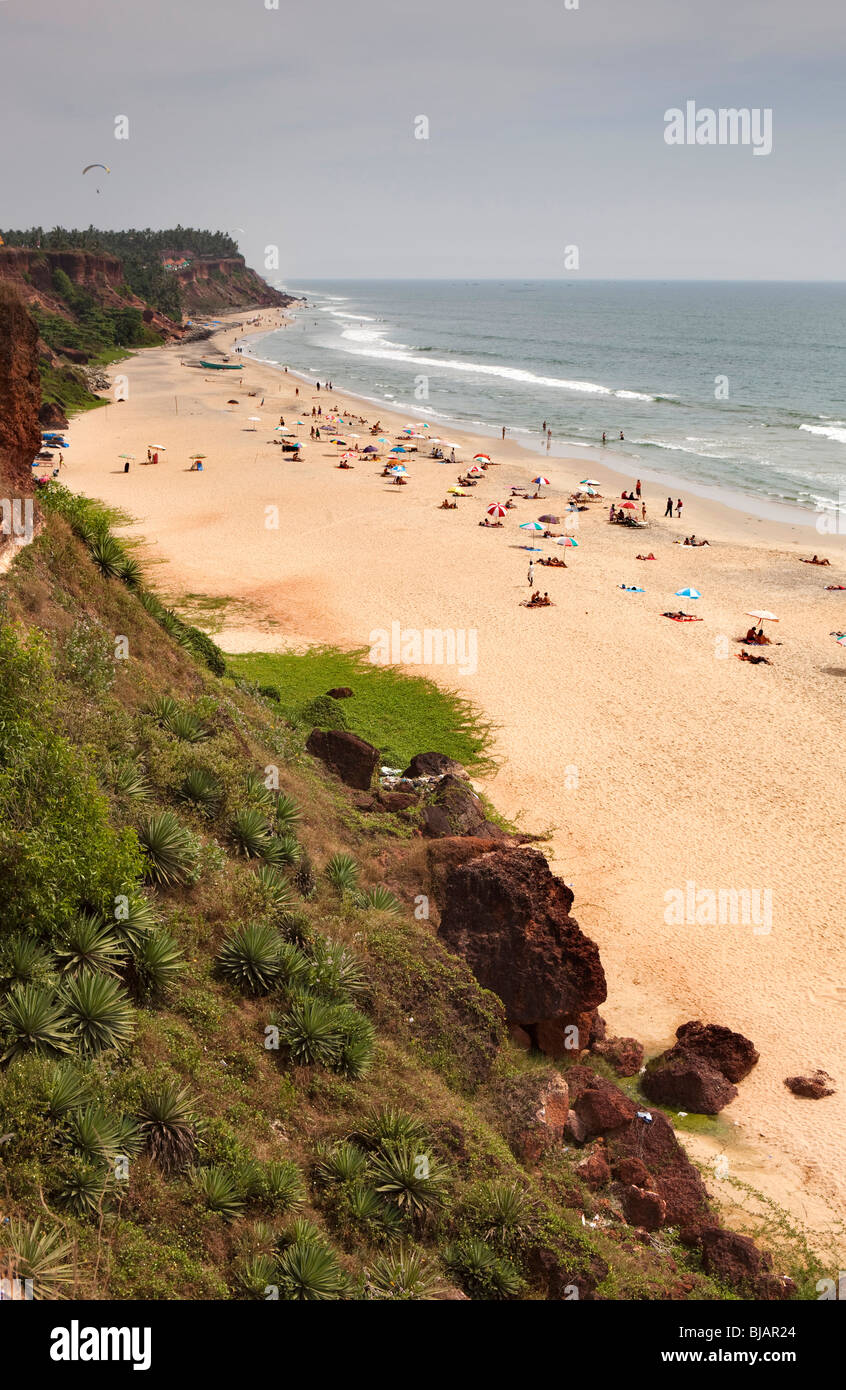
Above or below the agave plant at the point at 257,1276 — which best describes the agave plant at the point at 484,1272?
below

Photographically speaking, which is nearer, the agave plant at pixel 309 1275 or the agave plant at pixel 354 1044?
the agave plant at pixel 309 1275

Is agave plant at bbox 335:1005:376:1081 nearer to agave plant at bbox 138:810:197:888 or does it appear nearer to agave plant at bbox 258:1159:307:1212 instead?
agave plant at bbox 258:1159:307:1212

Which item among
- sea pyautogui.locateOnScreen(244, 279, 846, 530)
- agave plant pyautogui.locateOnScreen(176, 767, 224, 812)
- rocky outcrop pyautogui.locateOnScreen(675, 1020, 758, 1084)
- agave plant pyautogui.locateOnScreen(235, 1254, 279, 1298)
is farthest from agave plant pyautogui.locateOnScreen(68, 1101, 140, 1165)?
sea pyautogui.locateOnScreen(244, 279, 846, 530)

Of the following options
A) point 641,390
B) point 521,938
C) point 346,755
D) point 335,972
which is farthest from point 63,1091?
point 641,390

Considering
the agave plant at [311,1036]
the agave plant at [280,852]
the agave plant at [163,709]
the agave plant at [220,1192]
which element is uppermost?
the agave plant at [163,709]

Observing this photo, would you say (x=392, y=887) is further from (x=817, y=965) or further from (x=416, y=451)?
(x=416, y=451)

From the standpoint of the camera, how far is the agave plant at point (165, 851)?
10.4 m

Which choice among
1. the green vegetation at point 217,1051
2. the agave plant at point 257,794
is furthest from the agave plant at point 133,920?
the agave plant at point 257,794

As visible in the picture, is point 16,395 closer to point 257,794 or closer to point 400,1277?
point 257,794

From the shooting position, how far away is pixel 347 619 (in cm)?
3138

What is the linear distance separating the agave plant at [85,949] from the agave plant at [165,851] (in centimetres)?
138

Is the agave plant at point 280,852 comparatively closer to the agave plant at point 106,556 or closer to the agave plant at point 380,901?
the agave plant at point 380,901

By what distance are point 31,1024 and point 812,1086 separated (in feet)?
34.2

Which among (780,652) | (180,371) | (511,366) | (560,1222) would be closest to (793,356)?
(511,366)
